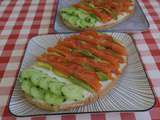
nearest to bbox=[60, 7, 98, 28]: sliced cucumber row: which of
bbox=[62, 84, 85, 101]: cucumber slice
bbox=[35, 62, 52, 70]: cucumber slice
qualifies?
bbox=[35, 62, 52, 70]: cucumber slice

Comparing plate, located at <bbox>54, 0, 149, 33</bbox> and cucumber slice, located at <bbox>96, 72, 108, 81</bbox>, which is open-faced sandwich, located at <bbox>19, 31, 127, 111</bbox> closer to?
cucumber slice, located at <bbox>96, 72, 108, 81</bbox>

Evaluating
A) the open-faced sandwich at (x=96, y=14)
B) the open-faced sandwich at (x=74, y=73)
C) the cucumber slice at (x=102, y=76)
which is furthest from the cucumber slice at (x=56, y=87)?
the open-faced sandwich at (x=96, y=14)

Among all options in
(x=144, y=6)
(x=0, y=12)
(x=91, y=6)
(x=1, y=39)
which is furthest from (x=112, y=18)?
(x=0, y=12)

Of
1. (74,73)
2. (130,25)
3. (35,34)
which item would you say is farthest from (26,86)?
(130,25)

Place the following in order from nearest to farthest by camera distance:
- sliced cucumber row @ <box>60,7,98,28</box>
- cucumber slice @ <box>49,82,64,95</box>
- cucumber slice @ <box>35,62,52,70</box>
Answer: cucumber slice @ <box>49,82,64,95</box> < cucumber slice @ <box>35,62,52,70</box> < sliced cucumber row @ <box>60,7,98,28</box>

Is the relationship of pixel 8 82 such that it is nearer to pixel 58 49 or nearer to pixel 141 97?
pixel 58 49

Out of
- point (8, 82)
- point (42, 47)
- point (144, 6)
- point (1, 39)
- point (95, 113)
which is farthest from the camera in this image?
point (144, 6)
